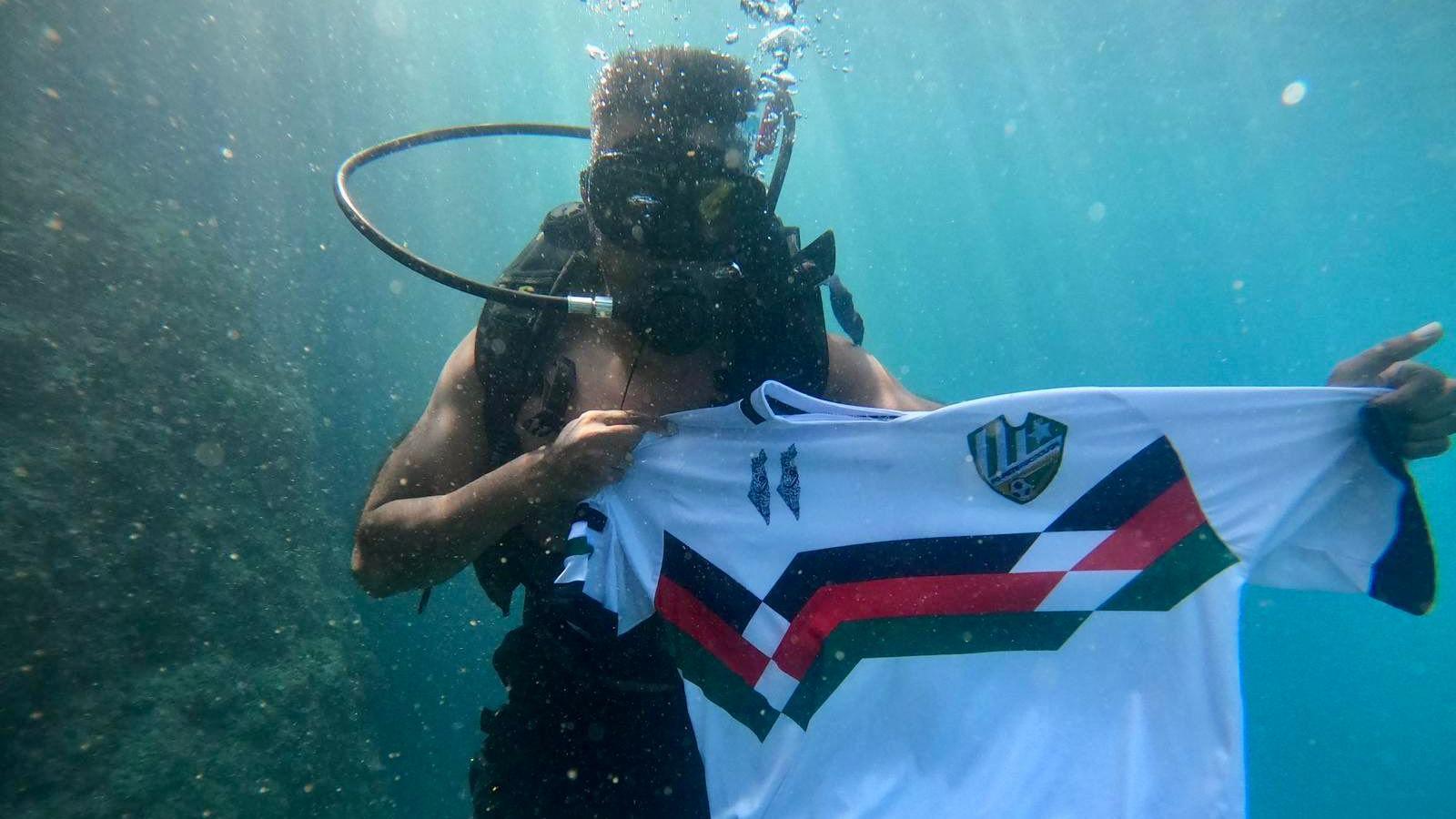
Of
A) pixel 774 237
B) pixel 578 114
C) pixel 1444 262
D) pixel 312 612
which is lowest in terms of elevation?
pixel 1444 262

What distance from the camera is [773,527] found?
2.17 meters

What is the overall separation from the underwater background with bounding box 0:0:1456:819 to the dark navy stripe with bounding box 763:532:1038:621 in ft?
26.0

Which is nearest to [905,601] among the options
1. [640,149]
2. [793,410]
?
[793,410]

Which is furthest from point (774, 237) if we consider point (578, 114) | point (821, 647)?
point (578, 114)

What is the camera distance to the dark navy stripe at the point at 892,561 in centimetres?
206

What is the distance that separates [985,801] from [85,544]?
883cm

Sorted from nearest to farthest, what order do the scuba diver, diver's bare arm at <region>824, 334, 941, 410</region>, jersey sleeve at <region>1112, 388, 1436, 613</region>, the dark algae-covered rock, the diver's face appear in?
jersey sleeve at <region>1112, 388, 1436, 613</region>, the scuba diver, the diver's face, diver's bare arm at <region>824, 334, 941, 410</region>, the dark algae-covered rock

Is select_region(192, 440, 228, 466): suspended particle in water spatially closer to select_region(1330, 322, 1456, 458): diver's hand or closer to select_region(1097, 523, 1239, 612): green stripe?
select_region(1097, 523, 1239, 612): green stripe

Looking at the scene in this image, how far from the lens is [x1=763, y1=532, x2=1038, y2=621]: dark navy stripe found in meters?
2.06

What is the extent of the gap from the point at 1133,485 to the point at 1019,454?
0.33 metres

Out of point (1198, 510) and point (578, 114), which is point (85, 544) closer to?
point (1198, 510)

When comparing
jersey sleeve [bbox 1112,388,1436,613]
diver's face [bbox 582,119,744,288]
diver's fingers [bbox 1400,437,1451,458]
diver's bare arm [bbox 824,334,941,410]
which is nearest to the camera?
diver's fingers [bbox 1400,437,1451,458]

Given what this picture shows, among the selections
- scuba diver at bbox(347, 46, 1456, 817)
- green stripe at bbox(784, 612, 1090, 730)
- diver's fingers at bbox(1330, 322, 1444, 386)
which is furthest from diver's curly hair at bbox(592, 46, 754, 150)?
diver's fingers at bbox(1330, 322, 1444, 386)

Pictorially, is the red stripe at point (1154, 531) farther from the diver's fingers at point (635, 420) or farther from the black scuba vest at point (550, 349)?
the diver's fingers at point (635, 420)
